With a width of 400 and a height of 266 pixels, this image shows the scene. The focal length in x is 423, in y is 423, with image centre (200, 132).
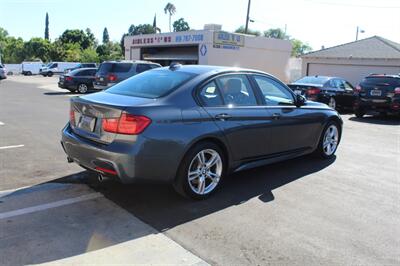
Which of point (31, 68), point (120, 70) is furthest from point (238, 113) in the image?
point (31, 68)

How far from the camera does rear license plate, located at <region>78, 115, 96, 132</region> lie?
15.7ft

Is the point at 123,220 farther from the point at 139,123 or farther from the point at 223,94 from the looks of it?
the point at 223,94

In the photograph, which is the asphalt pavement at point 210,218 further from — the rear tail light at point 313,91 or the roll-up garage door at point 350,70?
the roll-up garage door at point 350,70

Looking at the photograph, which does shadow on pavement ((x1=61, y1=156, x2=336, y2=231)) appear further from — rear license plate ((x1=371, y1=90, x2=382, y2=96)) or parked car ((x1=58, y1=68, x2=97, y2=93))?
parked car ((x1=58, y1=68, x2=97, y2=93))

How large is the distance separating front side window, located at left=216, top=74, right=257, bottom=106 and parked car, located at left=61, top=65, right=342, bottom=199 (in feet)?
0.04

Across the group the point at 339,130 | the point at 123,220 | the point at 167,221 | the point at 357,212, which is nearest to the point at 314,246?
the point at 357,212

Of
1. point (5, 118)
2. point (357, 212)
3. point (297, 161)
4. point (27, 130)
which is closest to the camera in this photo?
point (357, 212)

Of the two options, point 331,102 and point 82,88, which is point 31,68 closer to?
point 82,88

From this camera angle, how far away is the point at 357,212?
489cm

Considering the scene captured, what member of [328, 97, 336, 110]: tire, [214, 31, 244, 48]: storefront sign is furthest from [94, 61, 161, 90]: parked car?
[214, 31, 244, 48]: storefront sign

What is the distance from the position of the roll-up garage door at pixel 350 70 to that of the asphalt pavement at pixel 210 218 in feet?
62.1

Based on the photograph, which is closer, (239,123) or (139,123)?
(139,123)

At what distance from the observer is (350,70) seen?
25625 millimetres

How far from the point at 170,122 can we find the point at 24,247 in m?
1.89
